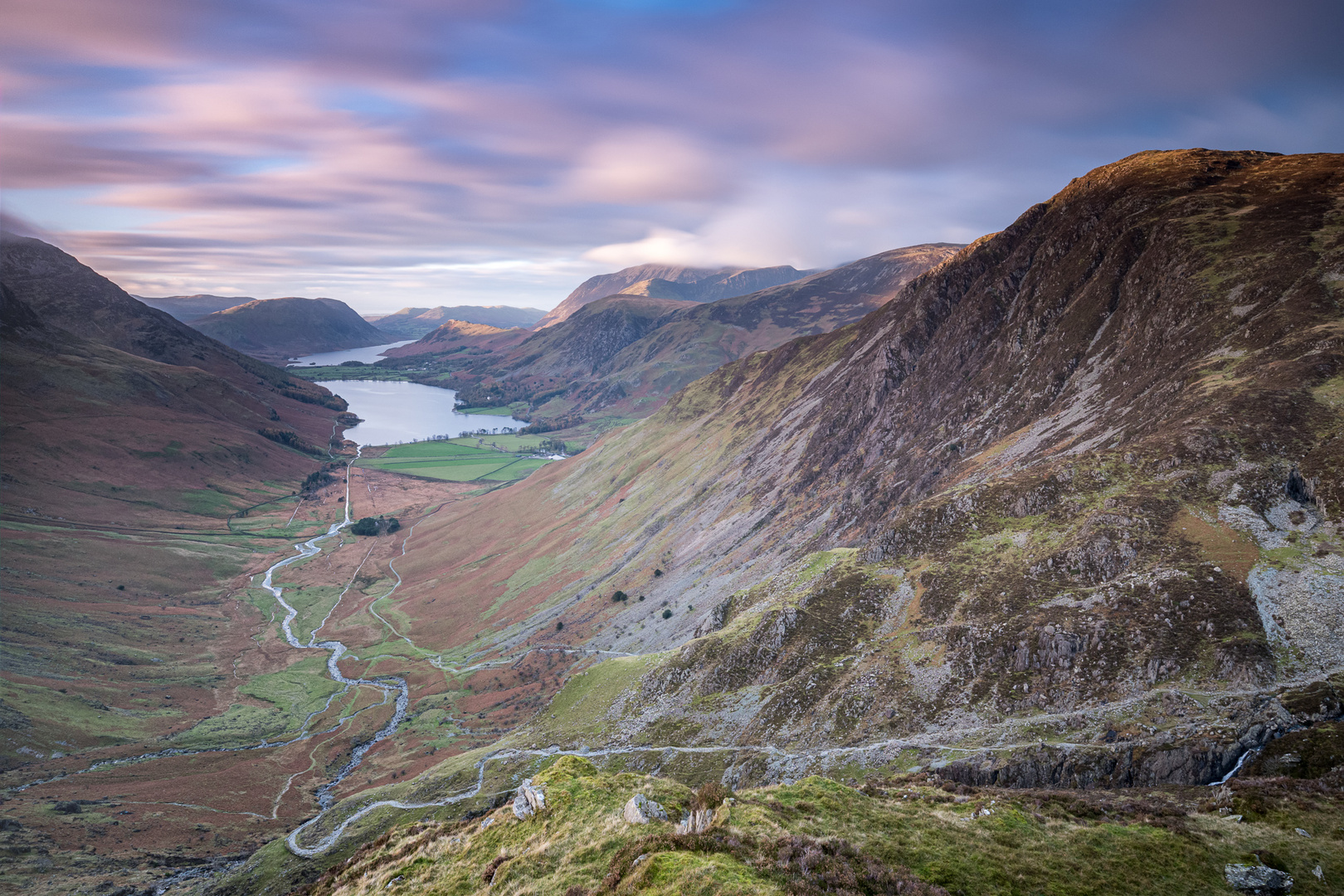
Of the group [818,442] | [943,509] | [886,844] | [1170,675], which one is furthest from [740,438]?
[886,844]

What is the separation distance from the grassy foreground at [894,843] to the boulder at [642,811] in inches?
12.9

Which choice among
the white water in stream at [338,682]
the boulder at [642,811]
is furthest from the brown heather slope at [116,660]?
the boulder at [642,811]

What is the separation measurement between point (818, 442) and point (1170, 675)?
254ft

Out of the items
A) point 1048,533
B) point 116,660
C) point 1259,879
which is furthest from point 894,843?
point 116,660

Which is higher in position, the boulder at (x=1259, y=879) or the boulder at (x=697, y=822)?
the boulder at (x=1259, y=879)

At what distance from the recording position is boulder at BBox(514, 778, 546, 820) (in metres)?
31.7

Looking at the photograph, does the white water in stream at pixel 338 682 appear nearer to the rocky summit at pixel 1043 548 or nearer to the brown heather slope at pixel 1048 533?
the rocky summit at pixel 1043 548

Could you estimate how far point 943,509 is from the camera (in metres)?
64.0

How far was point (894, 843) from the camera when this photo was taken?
82.3 ft

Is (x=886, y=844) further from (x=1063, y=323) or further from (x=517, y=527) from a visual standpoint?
(x=517, y=527)

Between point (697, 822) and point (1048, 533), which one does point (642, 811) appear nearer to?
point (697, 822)

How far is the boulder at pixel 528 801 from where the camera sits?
31.7 m

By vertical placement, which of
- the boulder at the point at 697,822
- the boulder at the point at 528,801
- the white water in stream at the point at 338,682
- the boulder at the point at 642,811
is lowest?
the white water in stream at the point at 338,682

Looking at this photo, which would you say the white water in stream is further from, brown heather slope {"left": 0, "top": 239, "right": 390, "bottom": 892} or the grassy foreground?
the grassy foreground
